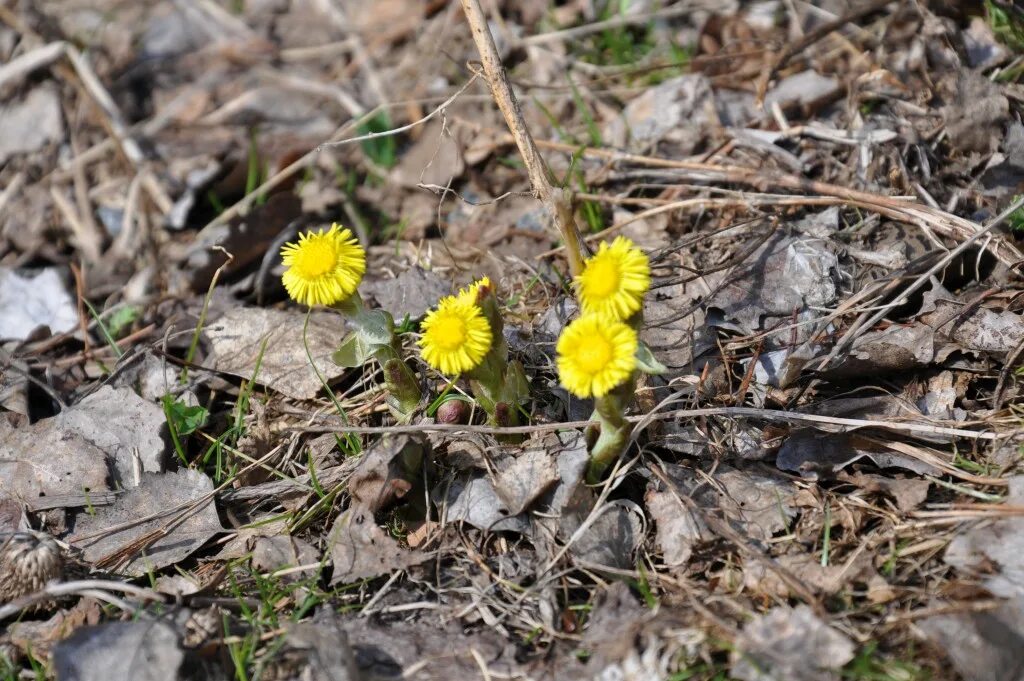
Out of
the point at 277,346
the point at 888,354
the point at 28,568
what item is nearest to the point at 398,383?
the point at 277,346

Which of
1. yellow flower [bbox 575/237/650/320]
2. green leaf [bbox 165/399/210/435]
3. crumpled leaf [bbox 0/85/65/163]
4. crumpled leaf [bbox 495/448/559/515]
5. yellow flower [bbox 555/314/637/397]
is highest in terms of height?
crumpled leaf [bbox 0/85/65/163]

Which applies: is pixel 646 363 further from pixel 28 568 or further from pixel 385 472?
pixel 28 568

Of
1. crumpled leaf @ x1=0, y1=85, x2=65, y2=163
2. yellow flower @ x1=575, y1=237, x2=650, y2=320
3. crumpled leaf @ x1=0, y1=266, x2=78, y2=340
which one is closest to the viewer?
yellow flower @ x1=575, y1=237, x2=650, y2=320

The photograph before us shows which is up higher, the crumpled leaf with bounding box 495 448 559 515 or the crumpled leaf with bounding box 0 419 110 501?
the crumpled leaf with bounding box 0 419 110 501

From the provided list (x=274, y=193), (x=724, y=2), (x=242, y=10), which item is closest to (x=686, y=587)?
(x=274, y=193)

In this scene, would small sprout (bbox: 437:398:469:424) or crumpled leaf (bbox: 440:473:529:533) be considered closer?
crumpled leaf (bbox: 440:473:529:533)

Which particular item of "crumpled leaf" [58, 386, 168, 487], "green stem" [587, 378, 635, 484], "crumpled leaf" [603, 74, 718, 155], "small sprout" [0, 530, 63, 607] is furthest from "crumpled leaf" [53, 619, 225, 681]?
"crumpled leaf" [603, 74, 718, 155]

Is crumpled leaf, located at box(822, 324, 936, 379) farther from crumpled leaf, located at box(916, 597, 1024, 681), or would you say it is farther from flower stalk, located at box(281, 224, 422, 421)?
flower stalk, located at box(281, 224, 422, 421)

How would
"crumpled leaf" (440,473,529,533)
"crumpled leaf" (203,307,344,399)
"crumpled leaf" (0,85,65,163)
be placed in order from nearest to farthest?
1. "crumpled leaf" (440,473,529,533)
2. "crumpled leaf" (203,307,344,399)
3. "crumpled leaf" (0,85,65,163)
